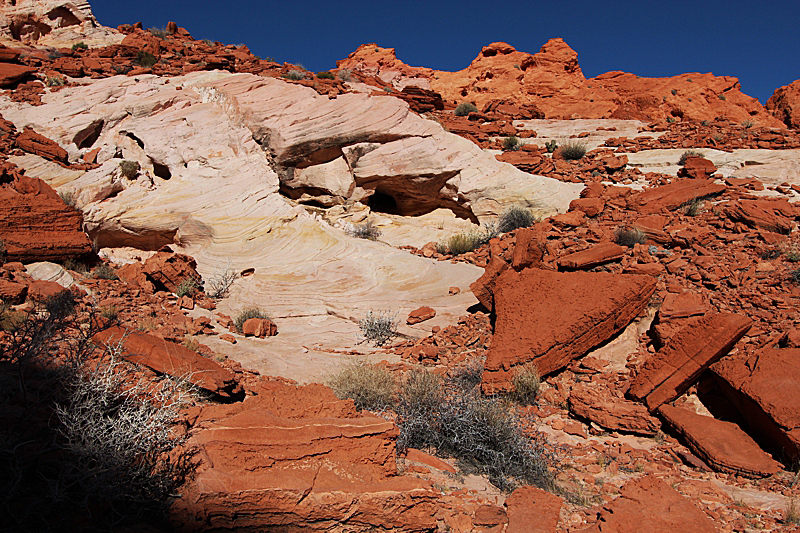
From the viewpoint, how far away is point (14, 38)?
1912 cm

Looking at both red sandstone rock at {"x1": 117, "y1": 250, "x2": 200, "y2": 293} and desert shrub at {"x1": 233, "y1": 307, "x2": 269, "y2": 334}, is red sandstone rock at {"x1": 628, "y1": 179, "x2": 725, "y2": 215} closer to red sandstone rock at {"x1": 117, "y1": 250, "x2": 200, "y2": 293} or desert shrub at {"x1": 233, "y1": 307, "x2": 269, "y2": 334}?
desert shrub at {"x1": 233, "y1": 307, "x2": 269, "y2": 334}

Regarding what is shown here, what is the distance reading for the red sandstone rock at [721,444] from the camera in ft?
13.1

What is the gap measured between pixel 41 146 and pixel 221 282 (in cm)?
567

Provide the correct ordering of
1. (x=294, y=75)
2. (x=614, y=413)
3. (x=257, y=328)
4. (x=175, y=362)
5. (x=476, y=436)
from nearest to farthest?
(x=476, y=436)
(x=175, y=362)
(x=614, y=413)
(x=257, y=328)
(x=294, y=75)

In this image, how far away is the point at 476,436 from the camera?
413 cm

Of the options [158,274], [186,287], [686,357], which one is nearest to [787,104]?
[686,357]

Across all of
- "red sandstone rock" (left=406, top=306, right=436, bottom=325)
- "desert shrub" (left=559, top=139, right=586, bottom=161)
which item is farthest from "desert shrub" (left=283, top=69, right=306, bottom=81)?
"red sandstone rock" (left=406, top=306, right=436, bottom=325)

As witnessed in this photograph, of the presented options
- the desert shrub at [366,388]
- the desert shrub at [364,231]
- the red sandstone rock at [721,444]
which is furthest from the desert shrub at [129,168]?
the red sandstone rock at [721,444]

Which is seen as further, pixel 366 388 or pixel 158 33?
pixel 158 33

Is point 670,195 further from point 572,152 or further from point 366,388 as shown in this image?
point 366,388

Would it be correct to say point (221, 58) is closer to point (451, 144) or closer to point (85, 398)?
point (451, 144)

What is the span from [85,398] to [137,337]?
2156 mm

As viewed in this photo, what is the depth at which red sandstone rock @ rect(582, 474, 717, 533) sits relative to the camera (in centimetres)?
300

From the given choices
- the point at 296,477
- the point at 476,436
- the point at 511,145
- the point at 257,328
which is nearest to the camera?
the point at 296,477
